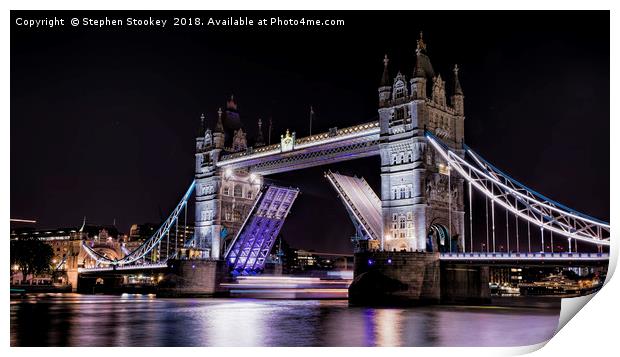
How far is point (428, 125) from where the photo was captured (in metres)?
41.0

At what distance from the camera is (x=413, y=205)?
40.3 meters

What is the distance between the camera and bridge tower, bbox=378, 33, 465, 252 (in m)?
40.3

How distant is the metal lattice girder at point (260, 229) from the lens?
5183 centimetres

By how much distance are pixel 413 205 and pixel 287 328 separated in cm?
1743

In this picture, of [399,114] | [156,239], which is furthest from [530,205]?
[156,239]

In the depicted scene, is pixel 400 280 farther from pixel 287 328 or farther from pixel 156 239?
pixel 156 239

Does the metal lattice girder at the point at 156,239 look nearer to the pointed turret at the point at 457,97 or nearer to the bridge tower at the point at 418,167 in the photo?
the bridge tower at the point at 418,167

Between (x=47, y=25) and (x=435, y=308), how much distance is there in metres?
22.3

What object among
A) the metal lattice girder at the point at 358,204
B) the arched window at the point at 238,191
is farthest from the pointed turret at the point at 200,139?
the metal lattice girder at the point at 358,204

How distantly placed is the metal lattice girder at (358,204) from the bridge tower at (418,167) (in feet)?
4.98

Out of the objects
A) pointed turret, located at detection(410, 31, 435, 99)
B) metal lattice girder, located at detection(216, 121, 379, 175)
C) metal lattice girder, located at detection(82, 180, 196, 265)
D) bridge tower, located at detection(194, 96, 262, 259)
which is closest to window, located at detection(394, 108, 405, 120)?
pointed turret, located at detection(410, 31, 435, 99)

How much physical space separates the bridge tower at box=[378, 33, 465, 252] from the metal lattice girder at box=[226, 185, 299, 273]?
39.2ft

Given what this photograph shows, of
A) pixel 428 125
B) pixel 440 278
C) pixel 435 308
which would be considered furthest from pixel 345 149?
pixel 435 308
